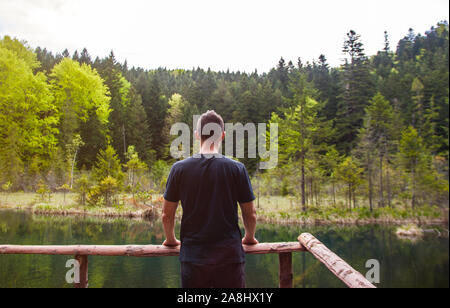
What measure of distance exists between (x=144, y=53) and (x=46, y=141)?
→ 92.4 ft

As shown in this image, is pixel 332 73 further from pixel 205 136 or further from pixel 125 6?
pixel 205 136

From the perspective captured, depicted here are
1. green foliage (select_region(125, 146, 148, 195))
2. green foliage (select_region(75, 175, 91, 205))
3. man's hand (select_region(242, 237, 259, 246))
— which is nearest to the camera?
man's hand (select_region(242, 237, 259, 246))

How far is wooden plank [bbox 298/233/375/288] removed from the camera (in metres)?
1.72

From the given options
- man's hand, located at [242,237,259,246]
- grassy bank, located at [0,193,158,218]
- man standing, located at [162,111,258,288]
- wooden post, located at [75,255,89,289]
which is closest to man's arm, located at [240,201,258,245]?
man's hand, located at [242,237,259,246]

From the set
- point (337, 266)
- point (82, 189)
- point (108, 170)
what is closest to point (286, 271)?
point (337, 266)

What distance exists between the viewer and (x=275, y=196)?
2041 centimetres

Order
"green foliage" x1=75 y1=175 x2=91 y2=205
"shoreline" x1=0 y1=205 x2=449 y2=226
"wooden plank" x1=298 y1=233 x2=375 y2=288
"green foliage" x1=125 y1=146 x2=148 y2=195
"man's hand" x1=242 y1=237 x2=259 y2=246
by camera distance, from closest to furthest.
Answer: "wooden plank" x1=298 y1=233 x2=375 y2=288 < "man's hand" x1=242 y1=237 x2=259 y2=246 < "shoreline" x1=0 y1=205 x2=449 y2=226 < "green foliage" x1=75 y1=175 x2=91 y2=205 < "green foliage" x1=125 y1=146 x2=148 y2=195

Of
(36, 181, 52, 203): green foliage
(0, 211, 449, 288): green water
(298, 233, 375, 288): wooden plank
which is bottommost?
(0, 211, 449, 288): green water

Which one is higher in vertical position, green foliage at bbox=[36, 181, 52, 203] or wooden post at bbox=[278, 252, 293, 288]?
wooden post at bbox=[278, 252, 293, 288]

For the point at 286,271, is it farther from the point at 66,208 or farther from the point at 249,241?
the point at 66,208

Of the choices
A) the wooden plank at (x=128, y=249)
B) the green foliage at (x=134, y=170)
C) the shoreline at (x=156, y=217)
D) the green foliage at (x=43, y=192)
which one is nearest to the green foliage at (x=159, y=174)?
the green foliage at (x=134, y=170)

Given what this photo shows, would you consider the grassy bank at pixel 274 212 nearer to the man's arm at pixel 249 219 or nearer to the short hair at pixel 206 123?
the man's arm at pixel 249 219

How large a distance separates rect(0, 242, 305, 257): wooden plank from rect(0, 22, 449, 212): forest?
1387cm

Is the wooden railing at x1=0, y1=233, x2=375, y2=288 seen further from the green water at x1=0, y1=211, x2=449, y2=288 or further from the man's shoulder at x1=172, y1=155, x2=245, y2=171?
the green water at x1=0, y1=211, x2=449, y2=288
